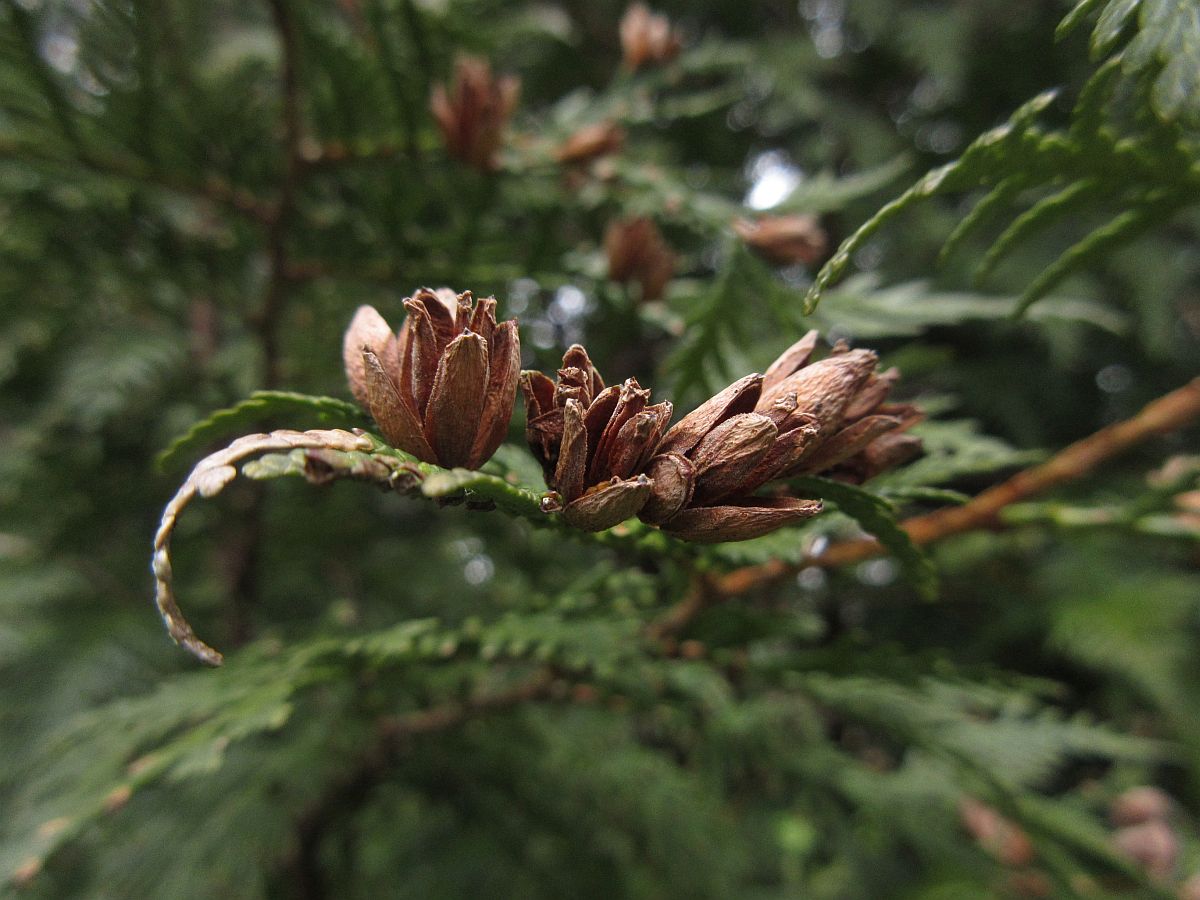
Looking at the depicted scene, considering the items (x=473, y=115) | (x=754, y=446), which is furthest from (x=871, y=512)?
(x=473, y=115)

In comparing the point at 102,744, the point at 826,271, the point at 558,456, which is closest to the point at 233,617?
the point at 102,744

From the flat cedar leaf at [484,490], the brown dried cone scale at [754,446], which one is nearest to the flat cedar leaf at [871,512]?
the brown dried cone scale at [754,446]

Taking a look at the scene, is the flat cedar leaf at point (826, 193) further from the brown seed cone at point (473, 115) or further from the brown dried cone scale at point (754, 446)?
the brown dried cone scale at point (754, 446)

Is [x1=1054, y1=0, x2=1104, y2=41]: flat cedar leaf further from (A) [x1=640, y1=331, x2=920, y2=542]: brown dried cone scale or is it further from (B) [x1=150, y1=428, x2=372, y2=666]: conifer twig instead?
(B) [x1=150, y1=428, x2=372, y2=666]: conifer twig

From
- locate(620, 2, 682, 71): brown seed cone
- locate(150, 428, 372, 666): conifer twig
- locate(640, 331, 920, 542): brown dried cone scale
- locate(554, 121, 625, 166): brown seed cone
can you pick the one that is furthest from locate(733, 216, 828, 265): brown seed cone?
locate(150, 428, 372, 666): conifer twig

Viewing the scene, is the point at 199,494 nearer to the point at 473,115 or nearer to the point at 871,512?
the point at 871,512
